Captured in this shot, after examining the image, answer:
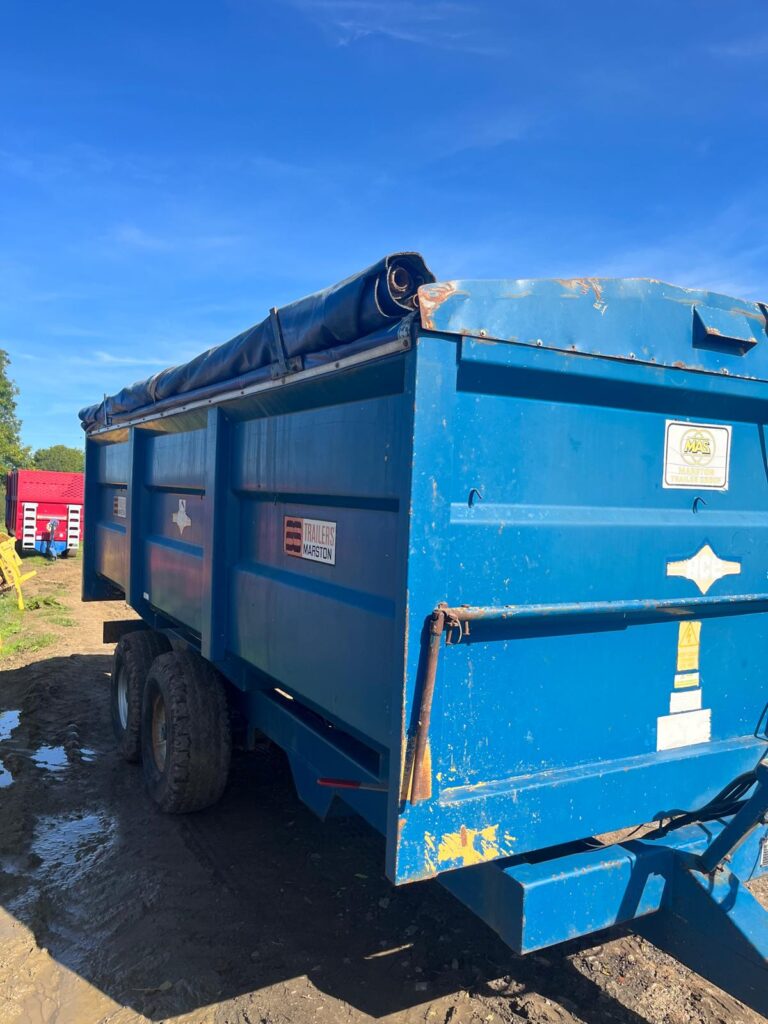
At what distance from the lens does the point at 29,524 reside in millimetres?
18750

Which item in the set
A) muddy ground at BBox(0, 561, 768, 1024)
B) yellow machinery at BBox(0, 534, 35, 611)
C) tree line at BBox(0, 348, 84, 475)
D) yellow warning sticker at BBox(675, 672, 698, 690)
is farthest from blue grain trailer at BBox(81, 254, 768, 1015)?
tree line at BBox(0, 348, 84, 475)

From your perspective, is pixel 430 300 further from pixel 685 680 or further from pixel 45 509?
pixel 45 509

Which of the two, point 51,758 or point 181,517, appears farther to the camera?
point 51,758

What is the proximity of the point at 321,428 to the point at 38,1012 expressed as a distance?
2359mm

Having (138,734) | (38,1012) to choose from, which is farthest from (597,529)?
(138,734)

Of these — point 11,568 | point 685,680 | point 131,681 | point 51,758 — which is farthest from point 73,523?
point 685,680

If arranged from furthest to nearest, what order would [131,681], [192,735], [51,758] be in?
1. [51,758]
2. [131,681]
3. [192,735]

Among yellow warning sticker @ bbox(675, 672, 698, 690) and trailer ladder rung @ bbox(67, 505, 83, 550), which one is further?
trailer ladder rung @ bbox(67, 505, 83, 550)

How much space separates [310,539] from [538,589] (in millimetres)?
919

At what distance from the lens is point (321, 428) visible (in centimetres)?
264

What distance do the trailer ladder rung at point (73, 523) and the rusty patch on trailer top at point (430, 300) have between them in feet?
61.5

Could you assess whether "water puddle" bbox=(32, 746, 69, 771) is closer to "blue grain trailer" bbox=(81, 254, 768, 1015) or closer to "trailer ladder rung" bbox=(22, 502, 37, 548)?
"blue grain trailer" bbox=(81, 254, 768, 1015)

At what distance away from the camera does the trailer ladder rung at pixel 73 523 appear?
19.0m

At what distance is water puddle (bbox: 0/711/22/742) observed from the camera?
5.77m
